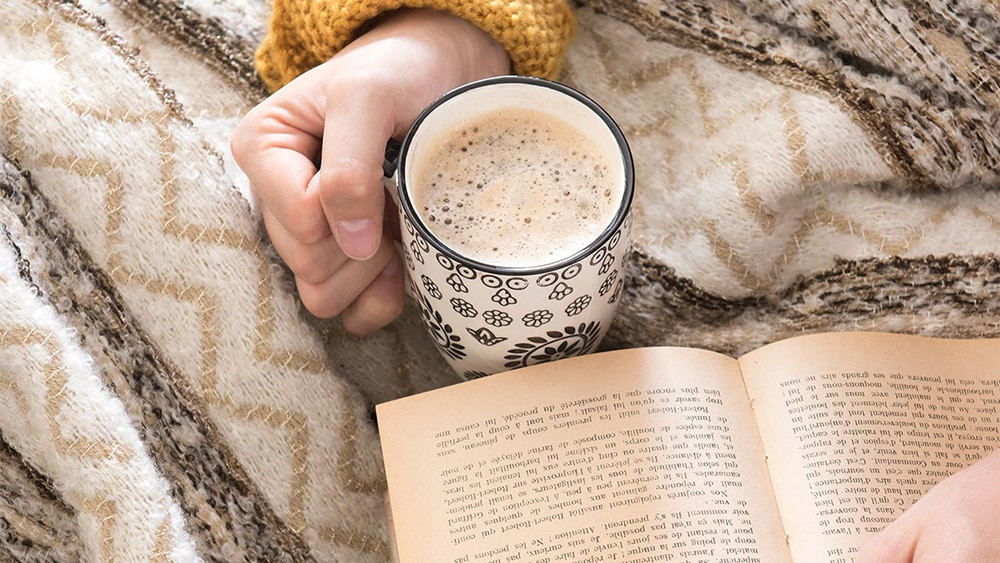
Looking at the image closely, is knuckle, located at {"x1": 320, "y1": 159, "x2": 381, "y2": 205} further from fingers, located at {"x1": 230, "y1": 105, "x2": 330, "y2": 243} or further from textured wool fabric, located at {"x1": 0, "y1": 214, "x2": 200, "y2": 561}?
textured wool fabric, located at {"x1": 0, "y1": 214, "x2": 200, "y2": 561}

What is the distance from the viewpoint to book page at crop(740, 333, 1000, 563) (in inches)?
21.6

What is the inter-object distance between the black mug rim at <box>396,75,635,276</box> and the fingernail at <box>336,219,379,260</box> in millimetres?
41

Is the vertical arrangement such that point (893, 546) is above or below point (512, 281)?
below

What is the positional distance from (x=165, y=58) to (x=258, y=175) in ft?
0.65

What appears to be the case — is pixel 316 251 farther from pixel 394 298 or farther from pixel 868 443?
pixel 868 443

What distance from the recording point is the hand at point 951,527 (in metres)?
0.50

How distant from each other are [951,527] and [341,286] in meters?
0.40

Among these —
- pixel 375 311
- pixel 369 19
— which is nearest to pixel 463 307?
pixel 375 311

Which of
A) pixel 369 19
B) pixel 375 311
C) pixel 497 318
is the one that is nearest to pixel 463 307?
pixel 497 318

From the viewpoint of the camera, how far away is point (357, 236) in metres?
0.56

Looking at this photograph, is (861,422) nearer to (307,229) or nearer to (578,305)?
(578,305)

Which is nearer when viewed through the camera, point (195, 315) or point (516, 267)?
point (516, 267)

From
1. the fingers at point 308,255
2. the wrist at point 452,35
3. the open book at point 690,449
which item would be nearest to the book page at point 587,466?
the open book at point 690,449

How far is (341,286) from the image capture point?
625 mm
